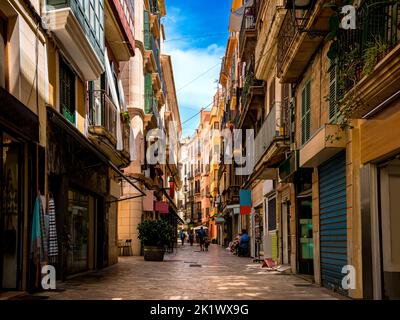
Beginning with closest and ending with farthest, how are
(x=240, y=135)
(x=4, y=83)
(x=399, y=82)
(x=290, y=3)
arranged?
(x=399, y=82), (x=4, y=83), (x=290, y=3), (x=240, y=135)

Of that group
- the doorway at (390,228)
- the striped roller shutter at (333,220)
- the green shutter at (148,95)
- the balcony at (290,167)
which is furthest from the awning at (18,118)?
the green shutter at (148,95)

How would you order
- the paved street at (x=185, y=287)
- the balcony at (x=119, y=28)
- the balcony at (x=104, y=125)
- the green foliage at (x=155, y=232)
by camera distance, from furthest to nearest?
the green foliage at (x=155, y=232) → the balcony at (x=119, y=28) → the balcony at (x=104, y=125) → the paved street at (x=185, y=287)

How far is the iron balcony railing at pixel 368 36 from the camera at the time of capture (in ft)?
29.9

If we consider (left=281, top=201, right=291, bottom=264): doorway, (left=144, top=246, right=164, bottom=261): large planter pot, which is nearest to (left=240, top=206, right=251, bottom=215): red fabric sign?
(left=144, top=246, right=164, bottom=261): large planter pot

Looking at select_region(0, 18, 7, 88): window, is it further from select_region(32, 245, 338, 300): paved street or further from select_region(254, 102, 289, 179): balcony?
select_region(254, 102, 289, 179): balcony

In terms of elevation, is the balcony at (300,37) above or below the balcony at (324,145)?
above

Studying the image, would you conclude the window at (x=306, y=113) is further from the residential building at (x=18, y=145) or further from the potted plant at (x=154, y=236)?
the potted plant at (x=154, y=236)

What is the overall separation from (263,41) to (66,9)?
12.0m

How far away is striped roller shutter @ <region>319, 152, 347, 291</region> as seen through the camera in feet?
41.0

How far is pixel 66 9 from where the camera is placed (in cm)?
1295

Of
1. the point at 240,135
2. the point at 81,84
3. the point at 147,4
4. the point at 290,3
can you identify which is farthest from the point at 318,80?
the point at 147,4

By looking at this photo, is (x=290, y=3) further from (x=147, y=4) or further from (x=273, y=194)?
(x=147, y=4)

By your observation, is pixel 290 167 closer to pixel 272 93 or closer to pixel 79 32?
pixel 79 32

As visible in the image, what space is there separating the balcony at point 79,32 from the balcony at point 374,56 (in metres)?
5.94
